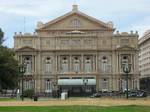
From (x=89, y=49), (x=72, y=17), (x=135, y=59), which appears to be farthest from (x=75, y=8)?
(x=135, y=59)

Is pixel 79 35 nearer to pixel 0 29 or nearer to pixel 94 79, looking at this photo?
pixel 94 79

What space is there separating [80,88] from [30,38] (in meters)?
23.6

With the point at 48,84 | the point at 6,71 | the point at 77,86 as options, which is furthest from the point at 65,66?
the point at 6,71

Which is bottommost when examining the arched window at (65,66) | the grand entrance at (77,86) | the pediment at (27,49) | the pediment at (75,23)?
the grand entrance at (77,86)

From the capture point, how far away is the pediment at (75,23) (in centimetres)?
15575

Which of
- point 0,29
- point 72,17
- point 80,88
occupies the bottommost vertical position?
point 80,88

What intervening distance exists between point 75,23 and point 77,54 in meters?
9.75

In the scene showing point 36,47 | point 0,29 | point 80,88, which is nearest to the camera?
point 0,29

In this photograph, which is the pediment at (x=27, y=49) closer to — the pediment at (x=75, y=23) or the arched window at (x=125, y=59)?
the pediment at (x=75, y=23)

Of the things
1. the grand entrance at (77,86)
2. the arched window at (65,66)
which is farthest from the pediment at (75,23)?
the grand entrance at (77,86)

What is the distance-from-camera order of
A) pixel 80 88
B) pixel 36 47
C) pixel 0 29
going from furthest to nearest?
pixel 36 47, pixel 80 88, pixel 0 29

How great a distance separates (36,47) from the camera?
509 feet

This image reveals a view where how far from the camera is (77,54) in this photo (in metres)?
154

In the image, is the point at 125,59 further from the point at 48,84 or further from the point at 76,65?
the point at 48,84
